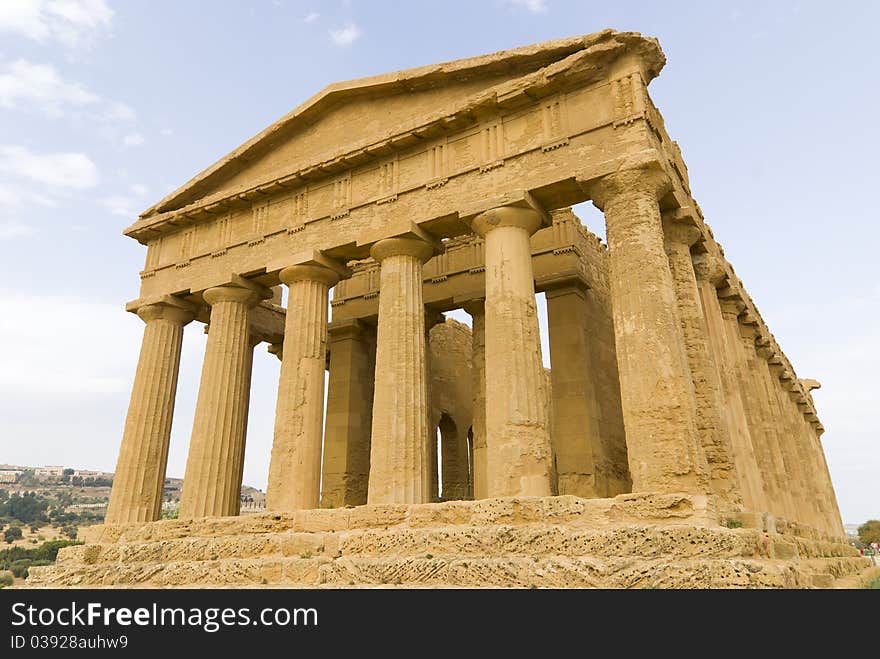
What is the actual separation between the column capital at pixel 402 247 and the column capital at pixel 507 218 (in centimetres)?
169

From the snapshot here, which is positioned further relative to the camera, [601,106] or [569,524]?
[601,106]

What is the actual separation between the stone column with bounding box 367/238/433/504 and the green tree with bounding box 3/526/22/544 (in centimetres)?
5733

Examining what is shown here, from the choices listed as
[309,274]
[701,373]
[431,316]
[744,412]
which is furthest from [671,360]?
[431,316]

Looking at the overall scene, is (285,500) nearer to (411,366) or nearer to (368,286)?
(411,366)

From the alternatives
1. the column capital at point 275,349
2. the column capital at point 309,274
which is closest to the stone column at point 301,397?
the column capital at point 309,274

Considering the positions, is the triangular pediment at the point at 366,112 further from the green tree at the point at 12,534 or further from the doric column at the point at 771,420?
the green tree at the point at 12,534

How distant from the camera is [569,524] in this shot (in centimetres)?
981

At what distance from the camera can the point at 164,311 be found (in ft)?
59.6

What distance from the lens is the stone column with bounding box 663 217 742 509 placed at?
37.7 ft

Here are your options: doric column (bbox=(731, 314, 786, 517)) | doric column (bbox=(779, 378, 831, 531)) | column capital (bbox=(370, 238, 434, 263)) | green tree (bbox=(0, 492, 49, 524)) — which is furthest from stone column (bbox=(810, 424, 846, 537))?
green tree (bbox=(0, 492, 49, 524))

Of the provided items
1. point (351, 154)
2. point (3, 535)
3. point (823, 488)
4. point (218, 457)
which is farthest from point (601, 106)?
point (3, 535)

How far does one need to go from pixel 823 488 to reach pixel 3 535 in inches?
2645

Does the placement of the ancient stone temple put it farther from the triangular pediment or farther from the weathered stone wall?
the weathered stone wall
